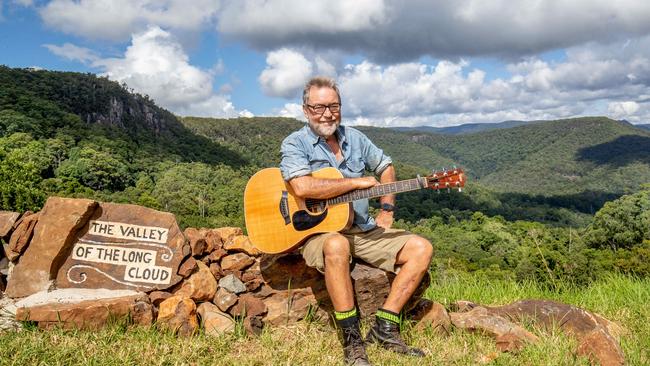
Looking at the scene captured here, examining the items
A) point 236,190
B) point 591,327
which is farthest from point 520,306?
point 236,190

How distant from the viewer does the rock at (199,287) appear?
13.4ft

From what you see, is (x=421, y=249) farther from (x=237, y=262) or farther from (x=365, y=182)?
(x=237, y=262)

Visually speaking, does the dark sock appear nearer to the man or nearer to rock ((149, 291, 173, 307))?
the man

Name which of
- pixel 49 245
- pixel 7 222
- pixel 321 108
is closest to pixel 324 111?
pixel 321 108

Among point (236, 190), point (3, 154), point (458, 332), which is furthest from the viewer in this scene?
point (236, 190)

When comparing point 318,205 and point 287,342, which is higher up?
point 318,205

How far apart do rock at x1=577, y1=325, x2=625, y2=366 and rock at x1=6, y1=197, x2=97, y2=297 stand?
4213mm

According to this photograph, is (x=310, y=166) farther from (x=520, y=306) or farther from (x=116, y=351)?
(x=520, y=306)

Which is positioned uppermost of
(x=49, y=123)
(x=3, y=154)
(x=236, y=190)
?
(x=49, y=123)

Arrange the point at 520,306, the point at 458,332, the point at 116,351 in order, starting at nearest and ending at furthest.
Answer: the point at 116,351
the point at 458,332
the point at 520,306

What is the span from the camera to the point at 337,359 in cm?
335

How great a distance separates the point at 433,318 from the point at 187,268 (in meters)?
2.27

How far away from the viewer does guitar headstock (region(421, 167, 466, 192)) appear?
3430mm

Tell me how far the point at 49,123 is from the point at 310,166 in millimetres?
91693
